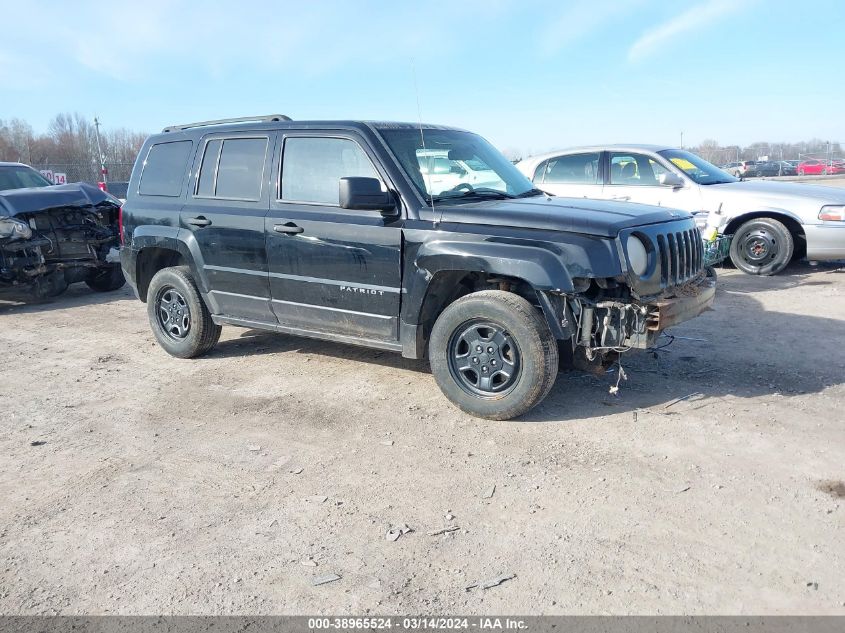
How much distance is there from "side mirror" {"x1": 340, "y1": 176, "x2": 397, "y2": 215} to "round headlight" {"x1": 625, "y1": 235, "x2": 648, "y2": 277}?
1626mm

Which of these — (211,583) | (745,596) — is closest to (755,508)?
(745,596)

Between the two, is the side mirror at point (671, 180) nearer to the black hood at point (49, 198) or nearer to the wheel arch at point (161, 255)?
the wheel arch at point (161, 255)

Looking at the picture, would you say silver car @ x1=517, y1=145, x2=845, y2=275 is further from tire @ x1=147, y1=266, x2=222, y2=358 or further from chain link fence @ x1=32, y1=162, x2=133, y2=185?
chain link fence @ x1=32, y1=162, x2=133, y2=185

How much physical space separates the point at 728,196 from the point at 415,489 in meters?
7.49

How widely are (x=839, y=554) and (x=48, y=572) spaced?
3463 millimetres

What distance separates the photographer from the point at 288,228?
209 inches

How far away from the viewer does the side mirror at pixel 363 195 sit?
4648 millimetres

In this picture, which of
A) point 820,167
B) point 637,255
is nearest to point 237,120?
point 637,255

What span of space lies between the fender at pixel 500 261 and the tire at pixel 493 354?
0.72 ft

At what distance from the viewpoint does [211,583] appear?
2.94 metres

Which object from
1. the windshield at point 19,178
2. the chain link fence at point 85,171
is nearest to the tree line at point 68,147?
the chain link fence at point 85,171

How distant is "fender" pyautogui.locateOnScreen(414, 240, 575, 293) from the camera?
418cm

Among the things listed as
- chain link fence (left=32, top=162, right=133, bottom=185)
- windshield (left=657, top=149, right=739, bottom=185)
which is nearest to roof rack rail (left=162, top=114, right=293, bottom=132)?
windshield (left=657, top=149, right=739, bottom=185)

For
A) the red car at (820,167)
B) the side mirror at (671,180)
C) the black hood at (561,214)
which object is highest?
the red car at (820,167)
